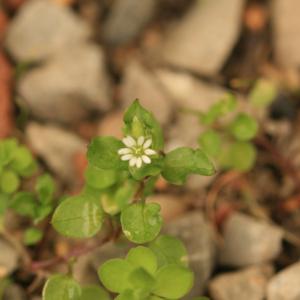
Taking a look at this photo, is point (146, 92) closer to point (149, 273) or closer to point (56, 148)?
point (56, 148)

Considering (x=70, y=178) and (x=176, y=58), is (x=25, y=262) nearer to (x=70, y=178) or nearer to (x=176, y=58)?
(x=70, y=178)

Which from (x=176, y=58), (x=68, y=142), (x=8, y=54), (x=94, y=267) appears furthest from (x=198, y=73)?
(x=94, y=267)

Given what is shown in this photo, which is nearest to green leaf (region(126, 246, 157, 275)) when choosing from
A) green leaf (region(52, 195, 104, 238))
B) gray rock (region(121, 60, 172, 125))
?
green leaf (region(52, 195, 104, 238))

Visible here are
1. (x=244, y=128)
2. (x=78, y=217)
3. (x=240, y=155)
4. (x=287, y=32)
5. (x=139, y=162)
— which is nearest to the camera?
(x=139, y=162)

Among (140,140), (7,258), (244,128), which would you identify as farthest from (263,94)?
(7,258)

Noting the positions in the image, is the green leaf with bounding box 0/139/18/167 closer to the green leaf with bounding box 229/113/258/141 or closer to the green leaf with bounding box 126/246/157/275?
the green leaf with bounding box 126/246/157/275

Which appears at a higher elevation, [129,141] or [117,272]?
[129,141]
